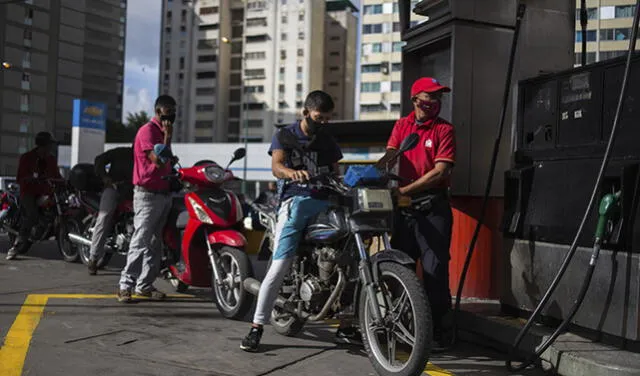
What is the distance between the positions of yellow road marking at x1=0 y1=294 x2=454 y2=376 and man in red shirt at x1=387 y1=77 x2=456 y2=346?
568 mm

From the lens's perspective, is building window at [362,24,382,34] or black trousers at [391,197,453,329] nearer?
black trousers at [391,197,453,329]

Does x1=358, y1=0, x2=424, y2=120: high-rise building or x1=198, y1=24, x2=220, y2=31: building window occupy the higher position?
x1=198, y1=24, x2=220, y2=31: building window

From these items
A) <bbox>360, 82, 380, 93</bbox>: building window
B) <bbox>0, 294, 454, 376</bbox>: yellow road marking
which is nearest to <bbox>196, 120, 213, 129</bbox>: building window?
<bbox>360, 82, 380, 93</bbox>: building window

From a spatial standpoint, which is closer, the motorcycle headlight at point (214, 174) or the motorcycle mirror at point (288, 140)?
the motorcycle mirror at point (288, 140)

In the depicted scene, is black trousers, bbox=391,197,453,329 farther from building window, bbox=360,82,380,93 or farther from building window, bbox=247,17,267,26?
building window, bbox=247,17,267,26

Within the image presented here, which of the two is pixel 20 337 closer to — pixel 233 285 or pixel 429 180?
pixel 233 285

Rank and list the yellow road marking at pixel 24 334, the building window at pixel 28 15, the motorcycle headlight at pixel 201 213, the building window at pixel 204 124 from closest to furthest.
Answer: the yellow road marking at pixel 24 334 < the motorcycle headlight at pixel 201 213 < the building window at pixel 28 15 < the building window at pixel 204 124

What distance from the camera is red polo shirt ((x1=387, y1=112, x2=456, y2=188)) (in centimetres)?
462

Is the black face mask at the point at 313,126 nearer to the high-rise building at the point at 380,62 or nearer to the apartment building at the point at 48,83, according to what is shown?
the apartment building at the point at 48,83

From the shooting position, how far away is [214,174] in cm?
607

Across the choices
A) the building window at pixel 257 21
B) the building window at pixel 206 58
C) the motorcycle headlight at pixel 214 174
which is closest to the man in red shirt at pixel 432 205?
the motorcycle headlight at pixel 214 174

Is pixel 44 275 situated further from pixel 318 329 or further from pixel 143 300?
pixel 318 329

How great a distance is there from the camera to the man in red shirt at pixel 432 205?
15.2 ft

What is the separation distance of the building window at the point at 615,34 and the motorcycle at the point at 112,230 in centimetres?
563
